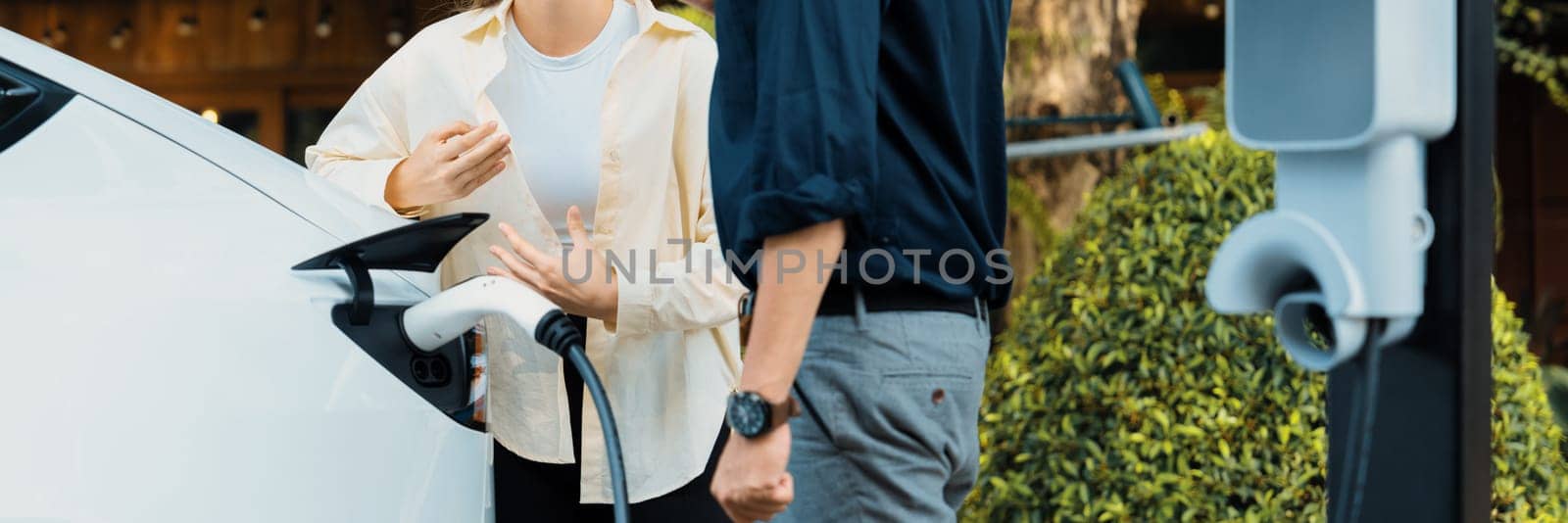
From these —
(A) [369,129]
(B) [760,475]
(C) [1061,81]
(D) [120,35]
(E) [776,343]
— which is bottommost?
(B) [760,475]

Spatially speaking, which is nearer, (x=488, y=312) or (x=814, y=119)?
(x=814, y=119)

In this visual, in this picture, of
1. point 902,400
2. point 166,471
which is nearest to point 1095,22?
point 902,400

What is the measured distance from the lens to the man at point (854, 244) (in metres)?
1.37

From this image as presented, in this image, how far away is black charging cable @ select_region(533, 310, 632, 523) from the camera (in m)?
1.54

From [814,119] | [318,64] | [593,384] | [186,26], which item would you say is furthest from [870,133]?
[186,26]

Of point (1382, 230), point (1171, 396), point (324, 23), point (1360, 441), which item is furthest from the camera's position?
point (324, 23)

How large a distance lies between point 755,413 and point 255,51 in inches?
283

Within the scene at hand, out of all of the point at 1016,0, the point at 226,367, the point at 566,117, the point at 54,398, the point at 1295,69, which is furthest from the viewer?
the point at 1016,0

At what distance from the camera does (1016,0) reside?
4.82 metres

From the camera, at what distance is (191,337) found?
142cm

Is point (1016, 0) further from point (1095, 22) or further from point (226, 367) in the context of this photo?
point (226, 367)

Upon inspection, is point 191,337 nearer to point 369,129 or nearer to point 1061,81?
point 369,129

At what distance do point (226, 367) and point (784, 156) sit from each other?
0.57m

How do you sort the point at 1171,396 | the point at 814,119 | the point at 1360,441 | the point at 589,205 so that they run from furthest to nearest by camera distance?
the point at 1171,396 → the point at 589,205 → the point at 814,119 → the point at 1360,441
